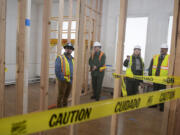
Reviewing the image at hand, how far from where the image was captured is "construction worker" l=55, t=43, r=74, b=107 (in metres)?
3.35

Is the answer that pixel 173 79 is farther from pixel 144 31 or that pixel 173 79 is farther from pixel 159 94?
pixel 144 31

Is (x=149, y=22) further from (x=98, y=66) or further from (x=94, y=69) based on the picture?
(x=94, y=69)

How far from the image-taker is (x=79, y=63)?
155 centimetres

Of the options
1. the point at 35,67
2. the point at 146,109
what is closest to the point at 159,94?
the point at 146,109

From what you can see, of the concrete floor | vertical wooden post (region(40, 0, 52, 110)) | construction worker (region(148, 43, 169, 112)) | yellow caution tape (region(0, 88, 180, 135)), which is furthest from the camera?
construction worker (region(148, 43, 169, 112))

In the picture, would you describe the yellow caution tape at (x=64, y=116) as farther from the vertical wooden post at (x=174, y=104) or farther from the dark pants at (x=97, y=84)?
the dark pants at (x=97, y=84)

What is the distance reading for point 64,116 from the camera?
98cm

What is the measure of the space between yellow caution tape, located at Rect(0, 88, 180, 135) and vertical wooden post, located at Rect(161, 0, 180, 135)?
2.48ft

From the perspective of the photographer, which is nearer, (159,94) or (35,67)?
(159,94)

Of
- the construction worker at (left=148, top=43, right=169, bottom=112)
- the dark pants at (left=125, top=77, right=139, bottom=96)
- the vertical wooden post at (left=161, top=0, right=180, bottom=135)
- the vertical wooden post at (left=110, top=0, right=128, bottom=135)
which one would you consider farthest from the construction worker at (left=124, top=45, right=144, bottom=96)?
the vertical wooden post at (left=110, top=0, right=128, bottom=135)

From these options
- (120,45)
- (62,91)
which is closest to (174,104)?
(120,45)

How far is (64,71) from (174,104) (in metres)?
2.13

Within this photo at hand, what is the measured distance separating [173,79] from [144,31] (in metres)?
3.87

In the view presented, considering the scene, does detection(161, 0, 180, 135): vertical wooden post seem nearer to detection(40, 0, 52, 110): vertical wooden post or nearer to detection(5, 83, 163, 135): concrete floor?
detection(5, 83, 163, 135): concrete floor
